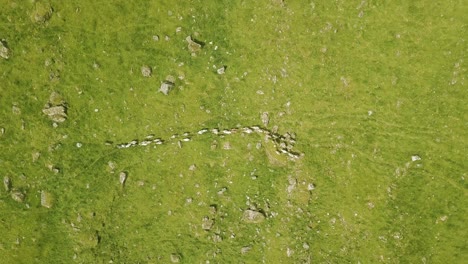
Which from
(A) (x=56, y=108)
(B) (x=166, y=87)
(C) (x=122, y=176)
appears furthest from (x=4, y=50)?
(C) (x=122, y=176)

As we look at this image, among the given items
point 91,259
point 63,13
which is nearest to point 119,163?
point 91,259

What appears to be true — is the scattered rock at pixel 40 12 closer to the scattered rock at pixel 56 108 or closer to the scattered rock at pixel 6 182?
the scattered rock at pixel 56 108

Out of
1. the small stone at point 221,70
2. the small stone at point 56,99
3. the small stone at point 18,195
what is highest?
the small stone at point 221,70

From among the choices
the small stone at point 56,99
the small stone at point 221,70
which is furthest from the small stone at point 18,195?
the small stone at point 221,70

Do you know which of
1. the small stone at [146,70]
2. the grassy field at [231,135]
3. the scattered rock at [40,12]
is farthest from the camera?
the small stone at [146,70]

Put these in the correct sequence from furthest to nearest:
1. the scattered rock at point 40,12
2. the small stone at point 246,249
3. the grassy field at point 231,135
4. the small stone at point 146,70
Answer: the small stone at point 246,249
the small stone at point 146,70
the scattered rock at point 40,12
the grassy field at point 231,135

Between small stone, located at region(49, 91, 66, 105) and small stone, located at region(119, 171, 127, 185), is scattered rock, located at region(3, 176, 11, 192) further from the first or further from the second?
small stone, located at region(119, 171, 127, 185)

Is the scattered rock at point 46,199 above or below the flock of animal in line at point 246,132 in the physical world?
below
